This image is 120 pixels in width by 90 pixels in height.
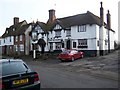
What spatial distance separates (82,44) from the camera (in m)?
37.4

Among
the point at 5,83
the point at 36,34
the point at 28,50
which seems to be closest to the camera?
the point at 5,83

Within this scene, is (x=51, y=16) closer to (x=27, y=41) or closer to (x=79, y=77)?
(x=27, y=41)

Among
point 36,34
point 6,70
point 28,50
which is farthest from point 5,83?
point 28,50

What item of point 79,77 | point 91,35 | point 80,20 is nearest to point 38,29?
point 80,20

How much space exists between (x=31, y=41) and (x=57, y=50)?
11.1m

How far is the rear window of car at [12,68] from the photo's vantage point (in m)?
7.26

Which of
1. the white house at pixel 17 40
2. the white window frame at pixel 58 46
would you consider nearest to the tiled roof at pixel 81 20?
the white window frame at pixel 58 46

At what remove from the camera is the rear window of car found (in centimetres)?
726

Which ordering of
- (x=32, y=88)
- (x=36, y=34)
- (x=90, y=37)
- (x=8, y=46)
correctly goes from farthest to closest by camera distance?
(x=8, y=46), (x=36, y=34), (x=90, y=37), (x=32, y=88)

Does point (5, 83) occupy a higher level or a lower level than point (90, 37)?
lower

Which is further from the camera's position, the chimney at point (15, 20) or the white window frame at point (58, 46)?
the chimney at point (15, 20)

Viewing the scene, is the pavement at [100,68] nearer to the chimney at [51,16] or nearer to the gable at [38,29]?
the gable at [38,29]

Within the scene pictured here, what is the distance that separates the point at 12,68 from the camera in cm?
756

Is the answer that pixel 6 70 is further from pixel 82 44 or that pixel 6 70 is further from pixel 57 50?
pixel 57 50
